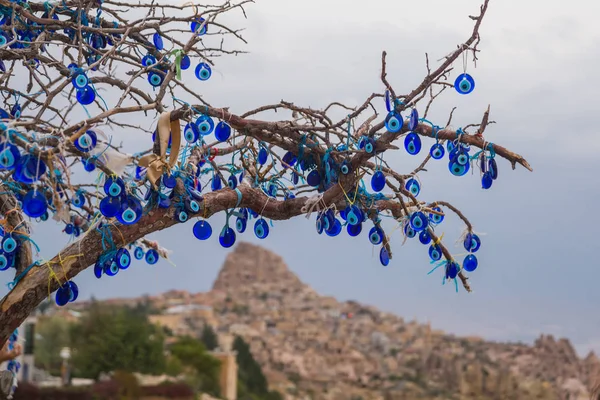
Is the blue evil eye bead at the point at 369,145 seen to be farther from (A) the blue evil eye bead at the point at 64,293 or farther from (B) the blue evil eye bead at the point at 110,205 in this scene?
(A) the blue evil eye bead at the point at 64,293

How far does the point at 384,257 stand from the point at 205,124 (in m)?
1.39

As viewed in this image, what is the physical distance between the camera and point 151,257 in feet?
16.7

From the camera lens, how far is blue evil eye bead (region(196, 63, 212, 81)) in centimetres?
471

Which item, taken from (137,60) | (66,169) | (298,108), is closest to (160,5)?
(137,60)

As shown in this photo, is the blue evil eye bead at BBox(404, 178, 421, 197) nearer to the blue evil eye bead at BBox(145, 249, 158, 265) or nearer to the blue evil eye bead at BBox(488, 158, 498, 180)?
the blue evil eye bead at BBox(488, 158, 498, 180)

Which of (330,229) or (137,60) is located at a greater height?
(137,60)

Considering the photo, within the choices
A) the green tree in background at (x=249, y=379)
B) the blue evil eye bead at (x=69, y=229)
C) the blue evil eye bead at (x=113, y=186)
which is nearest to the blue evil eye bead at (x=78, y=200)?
the blue evil eye bead at (x=69, y=229)

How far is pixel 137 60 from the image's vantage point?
5.08 m

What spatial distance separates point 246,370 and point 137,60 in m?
43.7

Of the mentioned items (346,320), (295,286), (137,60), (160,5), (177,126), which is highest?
(295,286)

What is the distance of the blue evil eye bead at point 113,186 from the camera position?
3.34 metres

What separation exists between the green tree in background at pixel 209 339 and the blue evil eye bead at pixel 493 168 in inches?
1790

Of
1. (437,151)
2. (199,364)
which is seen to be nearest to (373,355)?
(199,364)

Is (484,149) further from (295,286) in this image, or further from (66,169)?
(295,286)
